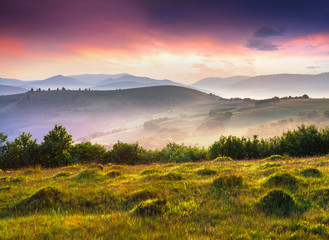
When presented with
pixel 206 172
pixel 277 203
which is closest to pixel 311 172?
pixel 277 203

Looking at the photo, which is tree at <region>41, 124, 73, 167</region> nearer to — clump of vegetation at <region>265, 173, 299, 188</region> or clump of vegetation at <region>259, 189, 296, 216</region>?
clump of vegetation at <region>265, 173, 299, 188</region>

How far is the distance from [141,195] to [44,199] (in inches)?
210

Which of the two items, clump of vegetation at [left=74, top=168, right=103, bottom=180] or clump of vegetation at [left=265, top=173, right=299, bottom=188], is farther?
clump of vegetation at [left=74, top=168, right=103, bottom=180]

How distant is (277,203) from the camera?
8.45m

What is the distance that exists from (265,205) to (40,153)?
31.2m

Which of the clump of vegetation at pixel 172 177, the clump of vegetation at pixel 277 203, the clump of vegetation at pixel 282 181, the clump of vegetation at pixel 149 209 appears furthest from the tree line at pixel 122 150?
the clump of vegetation at pixel 149 209

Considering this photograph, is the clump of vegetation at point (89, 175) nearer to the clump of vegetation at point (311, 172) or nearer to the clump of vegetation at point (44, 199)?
the clump of vegetation at point (44, 199)

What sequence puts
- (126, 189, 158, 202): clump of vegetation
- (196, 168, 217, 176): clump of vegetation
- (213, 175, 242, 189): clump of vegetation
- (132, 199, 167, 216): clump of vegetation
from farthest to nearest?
(196, 168, 217, 176): clump of vegetation < (213, 175, 242, 189): clump of vegetation < (126, 189, 158, 202): clump of vegetation < (132, 199, 167, 216): clump of vegetation

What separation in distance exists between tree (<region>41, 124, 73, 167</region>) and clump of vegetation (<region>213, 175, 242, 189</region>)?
25.2m

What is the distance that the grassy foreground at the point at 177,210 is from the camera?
21.9 ft

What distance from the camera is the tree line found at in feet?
94.7

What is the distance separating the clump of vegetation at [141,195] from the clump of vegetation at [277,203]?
536cm

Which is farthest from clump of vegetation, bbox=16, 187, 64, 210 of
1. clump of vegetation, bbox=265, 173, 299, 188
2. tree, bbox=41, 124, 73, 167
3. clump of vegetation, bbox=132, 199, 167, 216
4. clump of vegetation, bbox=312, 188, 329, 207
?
tree, bbox=41, 124, 73, 167

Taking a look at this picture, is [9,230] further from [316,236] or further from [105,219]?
[316,236]
